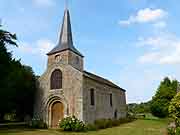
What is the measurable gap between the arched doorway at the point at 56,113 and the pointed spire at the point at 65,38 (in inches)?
270

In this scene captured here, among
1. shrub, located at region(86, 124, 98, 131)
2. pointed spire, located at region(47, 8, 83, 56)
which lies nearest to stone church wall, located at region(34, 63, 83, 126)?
shrub, located at region(86, 124, 98, 131)

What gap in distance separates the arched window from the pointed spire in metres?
3.19

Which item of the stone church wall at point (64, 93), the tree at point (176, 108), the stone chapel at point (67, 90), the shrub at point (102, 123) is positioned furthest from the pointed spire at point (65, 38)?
the tree at point (176, 108)

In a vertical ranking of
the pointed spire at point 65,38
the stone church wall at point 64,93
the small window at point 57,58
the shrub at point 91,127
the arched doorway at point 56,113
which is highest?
the pointed spire at point 65,38

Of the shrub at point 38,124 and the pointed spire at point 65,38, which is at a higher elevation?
the pointed spire at point 65,38

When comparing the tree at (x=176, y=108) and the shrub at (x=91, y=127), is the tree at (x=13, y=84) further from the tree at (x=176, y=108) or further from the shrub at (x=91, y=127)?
the tree at (x=176, y=108)

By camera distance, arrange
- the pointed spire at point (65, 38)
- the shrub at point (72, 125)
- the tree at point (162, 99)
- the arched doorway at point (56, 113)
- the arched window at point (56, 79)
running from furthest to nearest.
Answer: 1. the tree at point (162, 99)
2. the pointed spire at point (65, 38)
3. the arched window at point (56, 79)
4. the arched doorway at point (56, 113)
5. the shrub at point (72, 125)

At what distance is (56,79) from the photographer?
28.5m

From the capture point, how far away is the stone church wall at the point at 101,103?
26.4 m

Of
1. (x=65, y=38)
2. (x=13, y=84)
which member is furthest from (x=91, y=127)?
(x=65, y=38)

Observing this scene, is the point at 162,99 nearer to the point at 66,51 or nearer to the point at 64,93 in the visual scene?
the point at 66,51

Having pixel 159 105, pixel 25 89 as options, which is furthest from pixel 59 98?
pixel 159 105

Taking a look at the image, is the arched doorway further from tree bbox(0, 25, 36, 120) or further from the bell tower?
the bell tower

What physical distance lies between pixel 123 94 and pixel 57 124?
1693 cm
